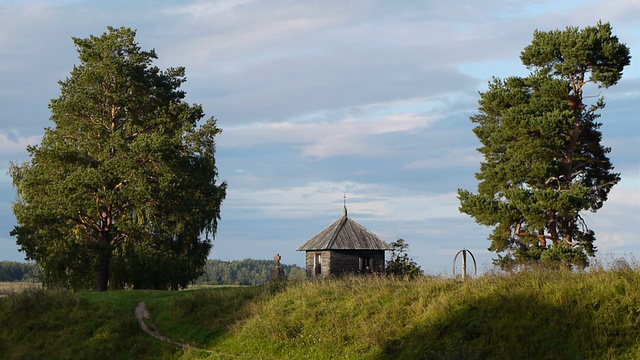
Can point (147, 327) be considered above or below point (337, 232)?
below

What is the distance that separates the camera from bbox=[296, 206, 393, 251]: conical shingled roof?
169 ft

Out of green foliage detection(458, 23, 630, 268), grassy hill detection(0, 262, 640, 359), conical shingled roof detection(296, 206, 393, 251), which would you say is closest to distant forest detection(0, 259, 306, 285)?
conical shingled roof detection(296, 206, 393, 251)

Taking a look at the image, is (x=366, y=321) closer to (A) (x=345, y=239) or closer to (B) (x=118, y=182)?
(B) (x=118, y=182)

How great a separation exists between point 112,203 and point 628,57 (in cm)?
3058

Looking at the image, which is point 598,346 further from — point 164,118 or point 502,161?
point 164,118

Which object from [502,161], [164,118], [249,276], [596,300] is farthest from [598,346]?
[249,276]

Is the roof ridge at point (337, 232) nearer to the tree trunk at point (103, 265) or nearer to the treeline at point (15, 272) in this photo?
the tree trunk at point (103, 265)

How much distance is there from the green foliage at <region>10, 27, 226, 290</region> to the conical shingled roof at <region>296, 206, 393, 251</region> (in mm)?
9085

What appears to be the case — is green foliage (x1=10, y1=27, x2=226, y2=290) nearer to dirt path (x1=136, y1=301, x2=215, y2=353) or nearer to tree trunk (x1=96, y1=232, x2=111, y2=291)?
tree trunk (x1=96, y1=232, x2=111, y2=291)

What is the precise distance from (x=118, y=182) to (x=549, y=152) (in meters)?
25.4

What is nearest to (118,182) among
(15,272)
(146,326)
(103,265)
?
(103,265)

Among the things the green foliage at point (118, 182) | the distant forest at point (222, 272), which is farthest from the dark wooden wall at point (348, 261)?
the distant forest at point (222, 272)

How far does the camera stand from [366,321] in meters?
22.6

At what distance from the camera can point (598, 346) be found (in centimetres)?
1822
